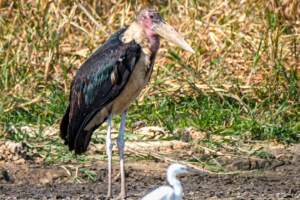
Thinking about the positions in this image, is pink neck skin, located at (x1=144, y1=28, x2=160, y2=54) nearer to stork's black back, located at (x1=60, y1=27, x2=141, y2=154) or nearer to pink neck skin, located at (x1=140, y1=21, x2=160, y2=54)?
pink neck skin, located at (x1=140, y1=21, x2=160, y2=54)

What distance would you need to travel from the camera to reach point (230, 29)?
21.4ft

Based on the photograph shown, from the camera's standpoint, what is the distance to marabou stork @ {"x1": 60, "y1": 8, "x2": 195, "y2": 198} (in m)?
3.75

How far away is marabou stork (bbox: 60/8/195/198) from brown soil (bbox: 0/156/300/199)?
0.86 ft

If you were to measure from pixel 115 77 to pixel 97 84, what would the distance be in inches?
8.1

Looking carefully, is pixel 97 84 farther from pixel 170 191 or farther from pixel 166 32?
pixel 170 191

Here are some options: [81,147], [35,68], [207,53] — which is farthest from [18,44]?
[81,147]

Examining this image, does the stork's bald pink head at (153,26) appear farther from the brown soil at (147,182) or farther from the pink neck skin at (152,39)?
the brown soil at (147,182)

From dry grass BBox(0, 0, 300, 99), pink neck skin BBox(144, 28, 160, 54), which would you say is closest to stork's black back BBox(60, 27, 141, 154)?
pink neck skin BBox(144, 28, 160, 54)

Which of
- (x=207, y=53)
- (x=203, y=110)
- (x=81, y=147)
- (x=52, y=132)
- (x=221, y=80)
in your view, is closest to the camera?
(x=81, y=147)

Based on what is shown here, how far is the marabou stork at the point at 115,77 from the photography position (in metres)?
3.75

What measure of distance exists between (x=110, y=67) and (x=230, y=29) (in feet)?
10.2

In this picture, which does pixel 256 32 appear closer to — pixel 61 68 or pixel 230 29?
pixel 230 29

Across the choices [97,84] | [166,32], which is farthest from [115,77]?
[166,32]

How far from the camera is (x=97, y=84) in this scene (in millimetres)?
3895
